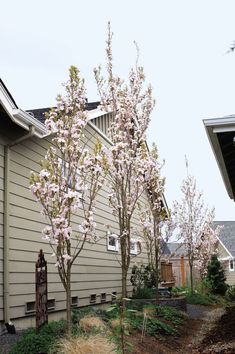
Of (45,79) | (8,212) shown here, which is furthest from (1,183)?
(45,79)

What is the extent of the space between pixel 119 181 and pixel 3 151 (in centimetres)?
228

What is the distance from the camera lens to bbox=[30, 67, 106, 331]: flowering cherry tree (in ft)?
20.9

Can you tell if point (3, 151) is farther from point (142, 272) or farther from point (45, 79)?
point (45, 79)

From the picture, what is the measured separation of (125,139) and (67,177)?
297cm

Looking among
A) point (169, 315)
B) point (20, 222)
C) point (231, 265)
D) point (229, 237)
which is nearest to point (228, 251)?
point (231, 265)

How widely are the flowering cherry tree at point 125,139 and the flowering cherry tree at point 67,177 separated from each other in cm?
176

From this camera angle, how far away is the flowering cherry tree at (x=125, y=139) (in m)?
9.27

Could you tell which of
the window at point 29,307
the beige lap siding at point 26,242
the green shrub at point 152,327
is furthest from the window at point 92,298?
the window at point 29,307

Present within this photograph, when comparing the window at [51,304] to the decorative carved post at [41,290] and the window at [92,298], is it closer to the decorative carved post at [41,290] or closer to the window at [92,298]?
the decorative carved post at [41,290]

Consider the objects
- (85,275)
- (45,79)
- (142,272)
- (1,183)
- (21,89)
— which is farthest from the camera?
(21,89)

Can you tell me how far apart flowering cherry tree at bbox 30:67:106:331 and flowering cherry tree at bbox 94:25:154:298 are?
5.79 feet

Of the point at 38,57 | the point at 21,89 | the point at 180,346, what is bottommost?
the point at 180,346

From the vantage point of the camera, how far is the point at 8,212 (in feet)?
26.9

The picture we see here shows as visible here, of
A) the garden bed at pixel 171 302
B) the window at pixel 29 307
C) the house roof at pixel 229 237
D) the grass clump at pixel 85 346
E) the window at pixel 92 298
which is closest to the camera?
the grass clump at pixel 85 346
